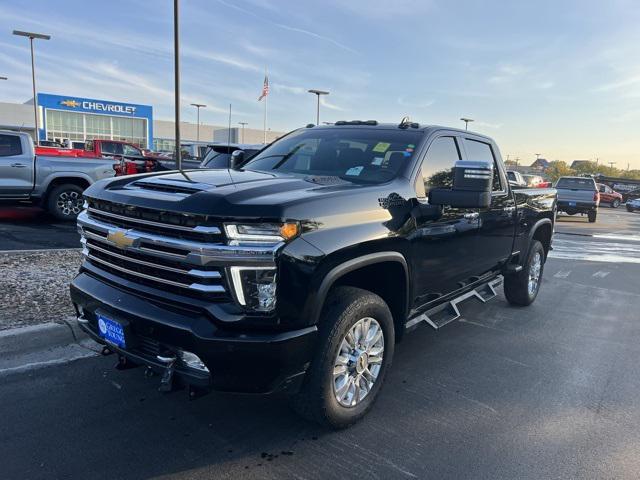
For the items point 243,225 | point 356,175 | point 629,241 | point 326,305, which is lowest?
point 629,241

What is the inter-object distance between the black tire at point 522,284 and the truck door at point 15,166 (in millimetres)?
9026

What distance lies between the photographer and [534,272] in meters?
6.36

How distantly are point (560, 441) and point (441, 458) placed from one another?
85cm

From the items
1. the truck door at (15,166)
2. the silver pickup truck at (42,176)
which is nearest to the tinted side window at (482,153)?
the silver pickup truck at (42,176)

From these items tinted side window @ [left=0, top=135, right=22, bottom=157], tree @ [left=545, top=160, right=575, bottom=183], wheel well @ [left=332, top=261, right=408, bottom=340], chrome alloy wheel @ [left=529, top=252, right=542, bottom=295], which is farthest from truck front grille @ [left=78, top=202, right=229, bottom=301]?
tree @ [left=545, top=160, right=575, bottom=183]

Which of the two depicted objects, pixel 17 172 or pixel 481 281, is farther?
pixel 17 172

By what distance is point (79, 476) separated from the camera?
2.64 meters

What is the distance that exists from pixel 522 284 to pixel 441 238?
282 cm

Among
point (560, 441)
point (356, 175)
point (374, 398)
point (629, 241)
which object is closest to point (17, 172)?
point (356, 175)

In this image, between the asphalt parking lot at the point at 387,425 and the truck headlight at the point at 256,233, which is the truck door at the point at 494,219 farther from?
the truck headlight at the point at 256,233

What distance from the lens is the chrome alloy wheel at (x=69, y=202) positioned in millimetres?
10383

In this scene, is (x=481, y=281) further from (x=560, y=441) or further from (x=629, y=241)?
(x=629, y=241)

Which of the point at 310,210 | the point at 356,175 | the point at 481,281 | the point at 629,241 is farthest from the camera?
the point at 629,241

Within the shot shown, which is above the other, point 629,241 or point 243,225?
point 243,225
